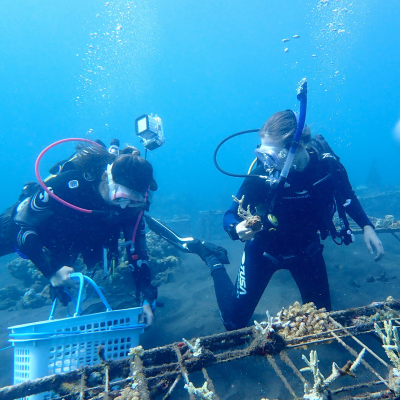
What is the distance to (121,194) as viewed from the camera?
3457 millimetres

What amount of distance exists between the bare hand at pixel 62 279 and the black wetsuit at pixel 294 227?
7.66ft

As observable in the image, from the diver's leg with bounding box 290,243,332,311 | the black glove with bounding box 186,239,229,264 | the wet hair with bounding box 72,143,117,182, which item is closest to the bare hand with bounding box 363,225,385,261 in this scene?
the diver's leg with bounding box 290,243,332,311

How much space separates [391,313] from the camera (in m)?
2.22

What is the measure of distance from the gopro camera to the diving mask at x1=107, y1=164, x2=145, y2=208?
1446 millimetres

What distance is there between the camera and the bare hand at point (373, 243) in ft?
10.3

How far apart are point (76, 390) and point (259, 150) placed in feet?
10.1

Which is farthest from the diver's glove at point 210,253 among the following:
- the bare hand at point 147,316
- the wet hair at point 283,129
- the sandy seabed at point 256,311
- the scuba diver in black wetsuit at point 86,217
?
the wet hair at point 283,129

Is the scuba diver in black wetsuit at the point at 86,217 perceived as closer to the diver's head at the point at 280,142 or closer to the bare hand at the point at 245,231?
the bare hand at the point at 245,231

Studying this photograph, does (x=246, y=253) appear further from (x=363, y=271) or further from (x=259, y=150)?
(x=363, y=271)

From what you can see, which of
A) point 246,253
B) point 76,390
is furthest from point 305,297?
→ point 76,390

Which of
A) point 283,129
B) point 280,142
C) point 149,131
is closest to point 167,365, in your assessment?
point 280,142

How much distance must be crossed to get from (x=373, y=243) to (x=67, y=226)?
4.74 m

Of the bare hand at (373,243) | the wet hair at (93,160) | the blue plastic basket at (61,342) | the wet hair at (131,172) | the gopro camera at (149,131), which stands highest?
the gopro camera at (149,131)

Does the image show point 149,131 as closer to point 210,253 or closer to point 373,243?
point 210,253
